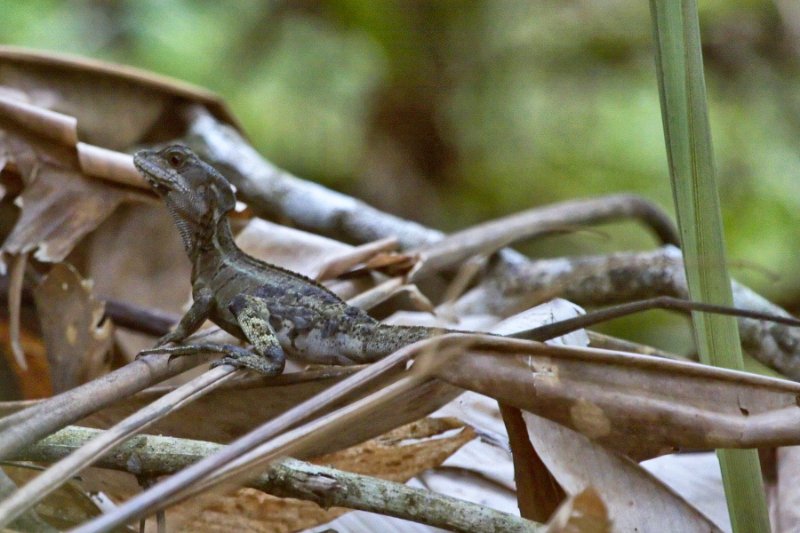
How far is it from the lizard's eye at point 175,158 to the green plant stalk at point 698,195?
76.9 inches

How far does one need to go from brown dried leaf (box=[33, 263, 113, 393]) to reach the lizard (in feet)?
0.79

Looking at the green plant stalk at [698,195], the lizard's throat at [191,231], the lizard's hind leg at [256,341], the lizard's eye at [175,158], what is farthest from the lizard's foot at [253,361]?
the green plant stalk at [698,195]

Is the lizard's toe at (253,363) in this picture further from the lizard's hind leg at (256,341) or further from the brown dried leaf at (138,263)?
the brown dried leaf at (138,263)

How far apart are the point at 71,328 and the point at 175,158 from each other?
780 millimetres

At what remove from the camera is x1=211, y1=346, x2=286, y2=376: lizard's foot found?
2275 mm

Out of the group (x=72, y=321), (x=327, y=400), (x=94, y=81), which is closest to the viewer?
(x=327, y=400)

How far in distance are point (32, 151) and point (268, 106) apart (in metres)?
3.91

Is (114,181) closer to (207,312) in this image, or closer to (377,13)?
(207,312)

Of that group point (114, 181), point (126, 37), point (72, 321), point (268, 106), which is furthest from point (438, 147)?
point (72, 321)

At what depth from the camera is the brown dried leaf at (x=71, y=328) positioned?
8.91 ft

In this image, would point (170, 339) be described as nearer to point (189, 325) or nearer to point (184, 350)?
point (189, 325)

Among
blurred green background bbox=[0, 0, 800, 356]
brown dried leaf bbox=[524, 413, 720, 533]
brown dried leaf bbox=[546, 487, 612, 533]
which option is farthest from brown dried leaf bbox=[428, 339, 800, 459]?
blurred green background bbox=[0, 0, 800, 356]

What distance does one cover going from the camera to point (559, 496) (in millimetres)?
1873

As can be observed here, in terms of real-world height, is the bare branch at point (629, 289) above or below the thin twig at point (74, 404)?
above
